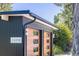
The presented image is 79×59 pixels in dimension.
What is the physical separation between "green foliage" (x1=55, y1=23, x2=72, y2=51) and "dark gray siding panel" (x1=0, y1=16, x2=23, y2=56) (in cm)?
80

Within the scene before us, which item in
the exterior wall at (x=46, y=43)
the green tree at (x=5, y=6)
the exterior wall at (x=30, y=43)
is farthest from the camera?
the exterior wall at (x=46, y=43)

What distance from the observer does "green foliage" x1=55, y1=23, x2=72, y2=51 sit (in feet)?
17.3

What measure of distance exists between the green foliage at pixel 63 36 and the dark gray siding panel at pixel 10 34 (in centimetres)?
80

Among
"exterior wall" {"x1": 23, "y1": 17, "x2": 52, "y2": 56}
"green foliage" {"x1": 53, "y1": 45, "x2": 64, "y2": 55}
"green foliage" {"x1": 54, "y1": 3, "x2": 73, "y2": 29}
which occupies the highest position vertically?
"green foliage" {"x1": 54, "y1": 3, "x2": 73, "y2": 29}

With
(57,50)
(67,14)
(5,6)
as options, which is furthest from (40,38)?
(5,6)

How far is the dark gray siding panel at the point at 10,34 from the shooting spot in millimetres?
5301

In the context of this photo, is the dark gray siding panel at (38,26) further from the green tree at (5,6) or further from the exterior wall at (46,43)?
the green tree at (5,6)

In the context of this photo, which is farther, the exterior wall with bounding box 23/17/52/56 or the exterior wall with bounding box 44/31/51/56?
the exterior wall with bounding box 44/31/51/56

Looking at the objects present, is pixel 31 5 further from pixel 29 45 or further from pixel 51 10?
pixel 29 45

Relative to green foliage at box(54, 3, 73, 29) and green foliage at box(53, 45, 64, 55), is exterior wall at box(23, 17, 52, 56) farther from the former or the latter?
green foliage at box(54, 3, 73, 29)

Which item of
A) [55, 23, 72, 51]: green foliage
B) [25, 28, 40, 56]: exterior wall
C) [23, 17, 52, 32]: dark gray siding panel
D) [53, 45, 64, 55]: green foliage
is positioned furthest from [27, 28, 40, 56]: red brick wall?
[55, 23, 72, 51]: green foliage

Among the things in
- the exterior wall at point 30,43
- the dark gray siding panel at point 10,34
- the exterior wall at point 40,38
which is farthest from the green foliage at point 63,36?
the dark gray siding panel at point 10,34

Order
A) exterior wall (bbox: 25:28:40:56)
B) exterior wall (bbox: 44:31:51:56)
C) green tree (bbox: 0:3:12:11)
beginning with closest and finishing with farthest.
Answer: green tree (bbox: 0:3:12:11)
exterior wall (bbox: 25:28:40:56)
exterior wall (bbox: 44:31:51:56)

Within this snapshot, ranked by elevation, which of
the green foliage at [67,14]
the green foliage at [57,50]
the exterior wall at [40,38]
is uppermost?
the green foliage at [67,14]
